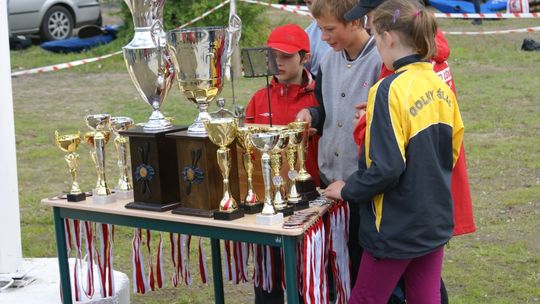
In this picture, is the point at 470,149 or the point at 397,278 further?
the point at 470,149

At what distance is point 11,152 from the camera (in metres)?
4.48

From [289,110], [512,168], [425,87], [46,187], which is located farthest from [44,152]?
[425,87]

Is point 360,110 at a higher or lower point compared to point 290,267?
higher

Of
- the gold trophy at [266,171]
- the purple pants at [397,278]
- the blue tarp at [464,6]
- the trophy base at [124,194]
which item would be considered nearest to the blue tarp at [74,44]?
the blue tarp at [464,6]

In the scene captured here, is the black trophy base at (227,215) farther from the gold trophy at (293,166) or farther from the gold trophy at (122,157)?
the gold trophy at (122,157)

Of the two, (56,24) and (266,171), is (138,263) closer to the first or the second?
(266,171)

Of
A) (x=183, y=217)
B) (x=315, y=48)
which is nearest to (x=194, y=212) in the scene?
(x=183, y=217)

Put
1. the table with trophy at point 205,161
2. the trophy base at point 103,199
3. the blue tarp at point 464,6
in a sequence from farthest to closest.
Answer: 1. the blue tarp at point 464,6
2. the trophy base at point 103,199
3. the table with trophy at point 205,161

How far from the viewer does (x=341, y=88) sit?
11.6ft

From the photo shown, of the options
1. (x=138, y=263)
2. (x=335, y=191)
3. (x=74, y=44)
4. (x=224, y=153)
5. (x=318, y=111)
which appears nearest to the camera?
(x=224, y=153)

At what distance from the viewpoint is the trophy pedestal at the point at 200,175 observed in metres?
3.24

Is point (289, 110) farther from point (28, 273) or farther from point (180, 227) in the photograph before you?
point (28, 273)

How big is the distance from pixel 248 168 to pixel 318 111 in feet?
1.70

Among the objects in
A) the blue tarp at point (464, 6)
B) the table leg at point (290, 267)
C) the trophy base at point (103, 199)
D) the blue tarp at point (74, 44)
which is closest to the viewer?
the table leg at point (290, 267)
